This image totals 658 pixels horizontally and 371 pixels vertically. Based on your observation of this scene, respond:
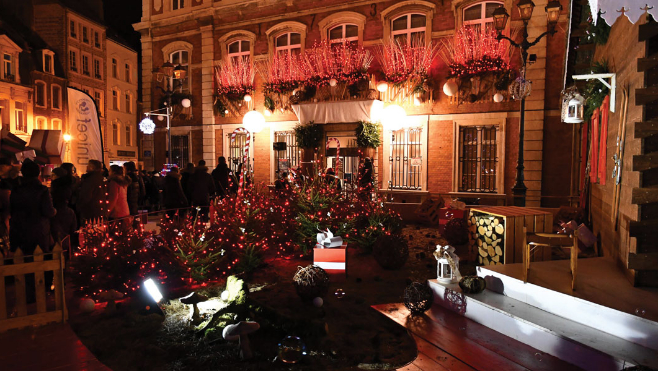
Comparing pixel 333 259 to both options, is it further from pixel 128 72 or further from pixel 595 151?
pixel 128 72

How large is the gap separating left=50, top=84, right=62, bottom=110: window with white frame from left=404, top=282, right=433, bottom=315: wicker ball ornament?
103 feet

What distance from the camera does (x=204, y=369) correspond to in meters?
4.10

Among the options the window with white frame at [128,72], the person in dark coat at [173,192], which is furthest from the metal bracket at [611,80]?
the window with white frame at [128,72]

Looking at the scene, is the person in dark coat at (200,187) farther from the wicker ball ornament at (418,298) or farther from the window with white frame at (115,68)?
the window with white frame at (115,68)

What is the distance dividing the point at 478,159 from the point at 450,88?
2560mm

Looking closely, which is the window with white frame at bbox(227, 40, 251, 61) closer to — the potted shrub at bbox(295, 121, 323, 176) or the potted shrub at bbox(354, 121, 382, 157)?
the potted shrub at bbox(295, 121, 323, 176)

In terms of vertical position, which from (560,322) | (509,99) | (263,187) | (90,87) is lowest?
(560,322)

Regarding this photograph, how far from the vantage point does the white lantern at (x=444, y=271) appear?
18.3ft

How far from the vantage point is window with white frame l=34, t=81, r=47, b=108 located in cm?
2792

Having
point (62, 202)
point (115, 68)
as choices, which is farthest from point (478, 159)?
point (115, 68)

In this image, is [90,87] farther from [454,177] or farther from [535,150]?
[535,150]

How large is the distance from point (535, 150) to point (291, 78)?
9.31 meters

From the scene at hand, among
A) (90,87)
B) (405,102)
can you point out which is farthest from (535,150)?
(90,87)

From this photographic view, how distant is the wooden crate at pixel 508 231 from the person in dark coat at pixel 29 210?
20.6ft
